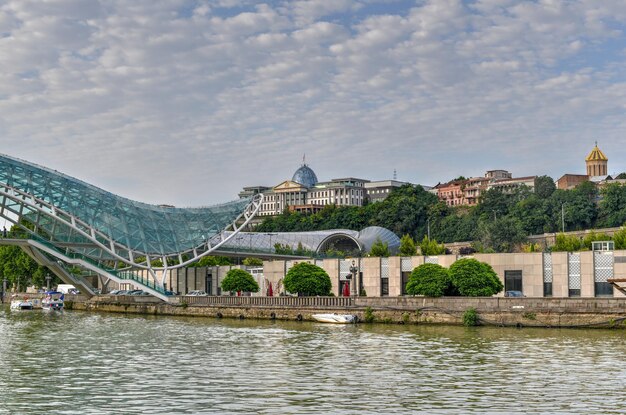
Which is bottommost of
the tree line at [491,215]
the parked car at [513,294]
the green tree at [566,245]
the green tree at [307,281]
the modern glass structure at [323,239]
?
the parked car at [513,294]

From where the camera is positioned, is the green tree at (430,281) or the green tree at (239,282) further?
the green tree at (239,282)

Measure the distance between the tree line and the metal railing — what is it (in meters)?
49.1

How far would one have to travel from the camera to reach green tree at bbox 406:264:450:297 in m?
53.4

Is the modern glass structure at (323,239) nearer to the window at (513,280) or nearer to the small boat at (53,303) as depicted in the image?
the small boat at (53,303)

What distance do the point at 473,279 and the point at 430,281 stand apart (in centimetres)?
271

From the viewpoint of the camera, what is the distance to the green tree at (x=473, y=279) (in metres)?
52.9

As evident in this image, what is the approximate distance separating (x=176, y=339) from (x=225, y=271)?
39.9 m

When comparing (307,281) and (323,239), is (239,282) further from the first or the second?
(323,239)

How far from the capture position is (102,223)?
80.5 metres

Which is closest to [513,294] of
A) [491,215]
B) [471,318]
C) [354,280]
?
[471,318]

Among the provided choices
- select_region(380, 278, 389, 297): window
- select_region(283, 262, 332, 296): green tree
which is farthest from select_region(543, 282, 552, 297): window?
select_region(283, 262, 332, 296): green tree

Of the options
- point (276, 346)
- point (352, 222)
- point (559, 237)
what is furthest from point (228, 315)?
point (352, 222)

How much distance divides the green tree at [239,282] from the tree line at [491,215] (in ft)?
135

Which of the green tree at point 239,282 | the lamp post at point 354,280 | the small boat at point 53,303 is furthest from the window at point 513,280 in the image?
the small boat at point 53,303
